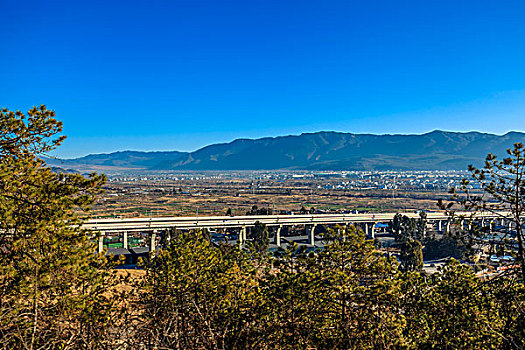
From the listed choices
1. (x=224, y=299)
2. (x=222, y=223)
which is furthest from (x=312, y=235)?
(x=224, y=299)

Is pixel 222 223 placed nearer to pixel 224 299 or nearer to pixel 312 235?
pixel 312 235

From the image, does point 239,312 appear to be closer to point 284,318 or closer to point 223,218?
point 284,318

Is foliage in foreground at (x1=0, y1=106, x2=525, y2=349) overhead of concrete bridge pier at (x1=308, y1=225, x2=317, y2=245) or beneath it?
overhead

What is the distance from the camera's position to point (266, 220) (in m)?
57.8

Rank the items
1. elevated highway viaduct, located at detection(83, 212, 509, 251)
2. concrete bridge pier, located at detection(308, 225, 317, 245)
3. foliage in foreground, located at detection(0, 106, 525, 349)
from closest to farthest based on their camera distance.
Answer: foliage in foreground, located at detection(0, 106, 525, 349), elevated highway viaduct, located at detection(83, 212, 509, 251), concrete bridge pier, located at detection(308, 225, 317, 245)

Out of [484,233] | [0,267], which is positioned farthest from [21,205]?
[484,233]

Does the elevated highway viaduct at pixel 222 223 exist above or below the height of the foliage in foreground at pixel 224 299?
below

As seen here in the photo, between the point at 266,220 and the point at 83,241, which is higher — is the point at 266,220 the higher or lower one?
the lower one

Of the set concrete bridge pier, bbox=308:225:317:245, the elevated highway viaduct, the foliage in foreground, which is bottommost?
concrete bridge pier, bbox=308:225:317:245

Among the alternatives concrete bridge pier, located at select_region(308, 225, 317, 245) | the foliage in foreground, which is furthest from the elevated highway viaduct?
the foliage in foreground

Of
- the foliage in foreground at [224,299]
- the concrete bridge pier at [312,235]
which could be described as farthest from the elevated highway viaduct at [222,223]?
the foliage in foreground at [224,299]

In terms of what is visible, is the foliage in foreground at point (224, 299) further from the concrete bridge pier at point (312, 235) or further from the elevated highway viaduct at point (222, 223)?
the concrete bridge pier at point (312, 235)

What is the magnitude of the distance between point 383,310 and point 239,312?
123 inches

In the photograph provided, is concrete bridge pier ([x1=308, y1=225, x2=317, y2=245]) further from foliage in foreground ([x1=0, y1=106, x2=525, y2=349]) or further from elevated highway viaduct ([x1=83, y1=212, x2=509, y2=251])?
foliage in foreground ([x1=0, y1=106, x2=525, y2=349])
